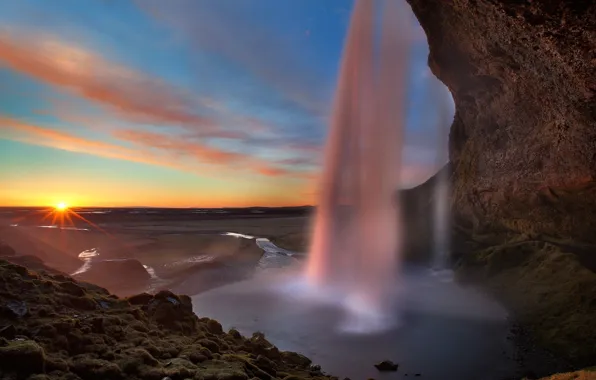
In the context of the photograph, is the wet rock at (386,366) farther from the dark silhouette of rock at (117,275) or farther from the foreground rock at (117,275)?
the dark silhouette of rock at (117,275)

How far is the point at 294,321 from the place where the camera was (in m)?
17.5

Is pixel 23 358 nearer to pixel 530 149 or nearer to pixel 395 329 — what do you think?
pixel 395 329

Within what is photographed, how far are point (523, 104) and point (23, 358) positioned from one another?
2011cm

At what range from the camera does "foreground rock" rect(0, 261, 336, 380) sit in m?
6.87

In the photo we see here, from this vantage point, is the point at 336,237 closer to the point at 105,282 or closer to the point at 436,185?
the point at 436,185

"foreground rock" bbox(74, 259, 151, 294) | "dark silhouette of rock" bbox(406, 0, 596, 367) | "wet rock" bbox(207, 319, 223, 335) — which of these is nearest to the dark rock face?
"dark silhouette of rock" bbox(406, 0, 596, 367)

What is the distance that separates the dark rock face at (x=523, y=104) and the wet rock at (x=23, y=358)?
1304 centimetres

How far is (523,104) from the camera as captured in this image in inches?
679

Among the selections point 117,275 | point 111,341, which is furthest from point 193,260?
point 111,341

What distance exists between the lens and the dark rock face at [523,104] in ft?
33.6

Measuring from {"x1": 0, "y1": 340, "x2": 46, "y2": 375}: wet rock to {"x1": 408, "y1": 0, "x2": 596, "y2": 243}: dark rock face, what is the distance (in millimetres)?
13040

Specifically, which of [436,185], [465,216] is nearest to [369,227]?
[465,216]

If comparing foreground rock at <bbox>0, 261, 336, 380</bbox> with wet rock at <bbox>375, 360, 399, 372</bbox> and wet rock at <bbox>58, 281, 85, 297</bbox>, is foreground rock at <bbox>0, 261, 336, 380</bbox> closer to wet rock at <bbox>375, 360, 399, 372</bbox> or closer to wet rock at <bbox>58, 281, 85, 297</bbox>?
wet rock at <bbox>58, 281, 85, 297</bbox>

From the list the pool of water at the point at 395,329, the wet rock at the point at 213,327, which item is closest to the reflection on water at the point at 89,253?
the pool of water at the point at 395,329
